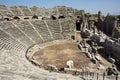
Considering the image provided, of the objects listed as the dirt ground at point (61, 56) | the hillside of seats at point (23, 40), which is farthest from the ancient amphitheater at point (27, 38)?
the dirt ground at point (61, 56)

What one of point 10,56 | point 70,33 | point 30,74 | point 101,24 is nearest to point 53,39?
point 70,33

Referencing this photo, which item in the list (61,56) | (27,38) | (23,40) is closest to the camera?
(61,56)

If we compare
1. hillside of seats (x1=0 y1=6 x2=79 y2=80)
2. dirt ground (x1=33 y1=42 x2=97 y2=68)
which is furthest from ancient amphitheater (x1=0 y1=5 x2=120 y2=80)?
dirt ground (x1=33 y1=42 x2=97 y2=68)

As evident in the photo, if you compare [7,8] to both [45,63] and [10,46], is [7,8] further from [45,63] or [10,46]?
[45,63]

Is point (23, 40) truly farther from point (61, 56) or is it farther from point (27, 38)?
point (61, 56)

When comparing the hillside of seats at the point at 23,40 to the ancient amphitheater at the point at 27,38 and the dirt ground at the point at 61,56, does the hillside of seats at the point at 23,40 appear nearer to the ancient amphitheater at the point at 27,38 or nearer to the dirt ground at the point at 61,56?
the ancient amphitheater at the point at 27,38

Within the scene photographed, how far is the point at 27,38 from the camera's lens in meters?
31.0

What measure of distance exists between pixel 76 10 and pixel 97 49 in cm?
2280

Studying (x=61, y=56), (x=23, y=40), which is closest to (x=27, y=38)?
(x=23, y=40)

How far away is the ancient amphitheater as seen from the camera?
16469 millimetres

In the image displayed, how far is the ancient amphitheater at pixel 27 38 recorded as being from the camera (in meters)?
16.5

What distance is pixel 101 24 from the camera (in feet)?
166

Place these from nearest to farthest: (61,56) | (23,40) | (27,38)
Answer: (61,56)
(23,40)
(27,38)

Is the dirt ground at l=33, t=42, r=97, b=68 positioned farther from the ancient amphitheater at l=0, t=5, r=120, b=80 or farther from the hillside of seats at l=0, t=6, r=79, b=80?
the hillside of seats at l=0, t=6, r=79, b=80
